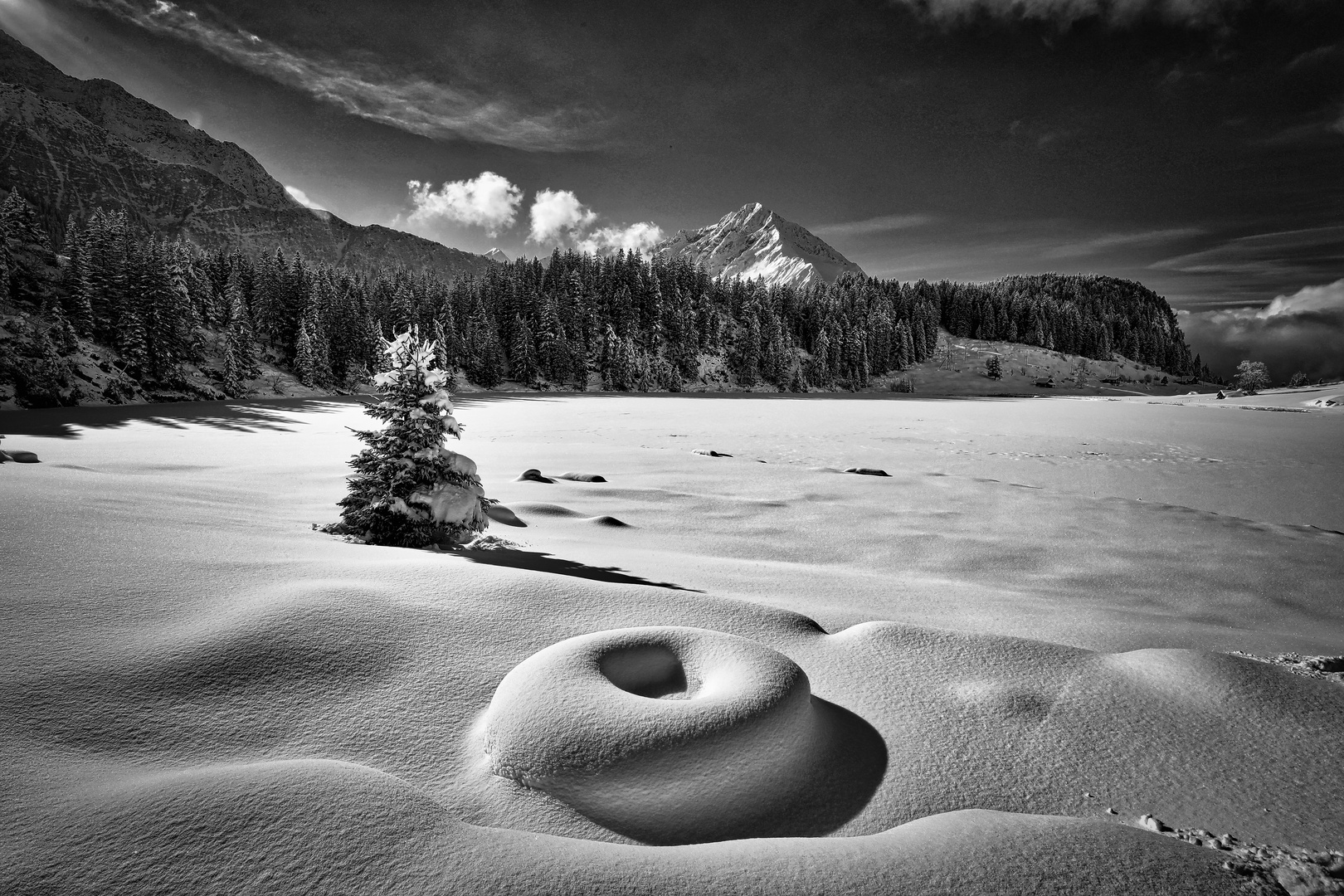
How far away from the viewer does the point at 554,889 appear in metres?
1.50

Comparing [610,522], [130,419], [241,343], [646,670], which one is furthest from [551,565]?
[241,343]

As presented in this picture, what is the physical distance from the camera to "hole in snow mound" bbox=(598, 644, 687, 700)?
285 centimetres

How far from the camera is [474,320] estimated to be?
75.2 m

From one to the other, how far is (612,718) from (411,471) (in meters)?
5.66

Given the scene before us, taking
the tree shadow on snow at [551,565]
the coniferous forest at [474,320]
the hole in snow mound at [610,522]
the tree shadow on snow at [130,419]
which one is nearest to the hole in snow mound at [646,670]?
the tree shadow on snow at [551,565]

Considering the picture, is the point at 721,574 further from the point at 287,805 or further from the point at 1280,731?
the point at 287,805

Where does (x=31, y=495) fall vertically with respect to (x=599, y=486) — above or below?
above

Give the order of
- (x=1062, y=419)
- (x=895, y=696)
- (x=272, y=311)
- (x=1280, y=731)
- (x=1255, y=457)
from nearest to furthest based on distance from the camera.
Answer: (x=1280, y=731), (x=895, y=696), (x=1255, y=457), (x=1062, y=419), (x=272, y=311)

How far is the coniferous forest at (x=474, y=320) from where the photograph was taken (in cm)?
4184

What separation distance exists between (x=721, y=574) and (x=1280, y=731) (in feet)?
13.1

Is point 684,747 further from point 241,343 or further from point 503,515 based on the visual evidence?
point 241,343

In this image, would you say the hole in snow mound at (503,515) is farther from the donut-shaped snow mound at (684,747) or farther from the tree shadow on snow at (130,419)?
the tree shadow on snow at (130,419)

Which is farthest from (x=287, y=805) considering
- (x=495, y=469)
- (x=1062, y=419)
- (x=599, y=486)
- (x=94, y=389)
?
(x=94, y=389)

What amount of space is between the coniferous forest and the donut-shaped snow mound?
615 cm
